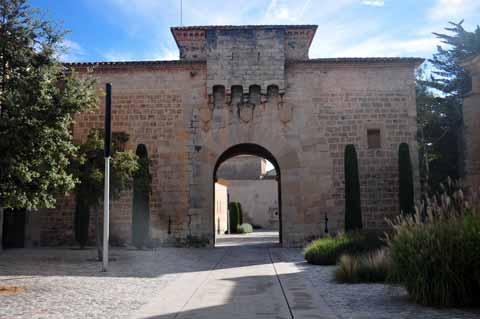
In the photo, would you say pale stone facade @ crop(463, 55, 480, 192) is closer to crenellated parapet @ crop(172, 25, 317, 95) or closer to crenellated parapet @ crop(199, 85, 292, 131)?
crenellated parapet @ crop(199, 85, 292, 131)

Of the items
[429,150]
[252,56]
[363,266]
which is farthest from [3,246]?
[429,150]

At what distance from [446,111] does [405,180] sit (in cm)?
1235

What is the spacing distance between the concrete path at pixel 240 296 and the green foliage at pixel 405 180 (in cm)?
689

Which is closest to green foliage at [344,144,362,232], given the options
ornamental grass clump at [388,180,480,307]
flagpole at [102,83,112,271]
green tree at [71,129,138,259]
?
green tree at [71,129,138,259]

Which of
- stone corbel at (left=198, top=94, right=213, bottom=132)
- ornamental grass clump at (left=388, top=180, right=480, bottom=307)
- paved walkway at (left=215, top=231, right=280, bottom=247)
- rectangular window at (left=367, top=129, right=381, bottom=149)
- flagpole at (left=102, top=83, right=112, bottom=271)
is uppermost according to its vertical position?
stone corbel at (left=198, top=94, right=213, bottom=132)

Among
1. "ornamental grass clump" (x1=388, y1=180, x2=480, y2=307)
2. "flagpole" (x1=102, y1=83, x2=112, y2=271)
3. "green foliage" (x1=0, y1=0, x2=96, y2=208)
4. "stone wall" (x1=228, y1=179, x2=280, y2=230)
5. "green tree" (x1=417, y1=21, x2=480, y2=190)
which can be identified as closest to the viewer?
"ornamental grass clump" (x1=388, y1=180, x2=480, y2=307)

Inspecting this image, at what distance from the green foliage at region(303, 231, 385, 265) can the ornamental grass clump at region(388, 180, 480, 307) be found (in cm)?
506

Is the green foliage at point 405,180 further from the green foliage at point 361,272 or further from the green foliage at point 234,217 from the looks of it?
the green foliage at point 234,217

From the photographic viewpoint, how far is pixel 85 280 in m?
8.77

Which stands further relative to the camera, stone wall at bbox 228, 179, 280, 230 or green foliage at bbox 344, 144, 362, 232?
stone wall at bbox 228, 179, 280, 230

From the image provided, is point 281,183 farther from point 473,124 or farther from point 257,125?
point 473,124

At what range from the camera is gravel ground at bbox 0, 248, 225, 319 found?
20.0ft

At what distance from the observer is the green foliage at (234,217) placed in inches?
1548

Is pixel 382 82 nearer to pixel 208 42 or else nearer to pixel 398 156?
pixel 398 156
